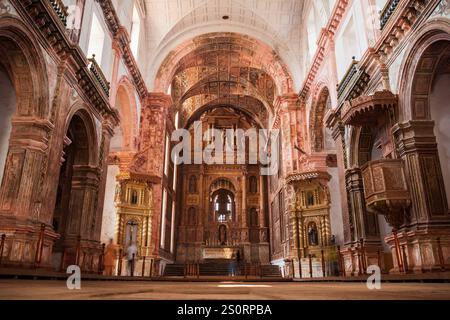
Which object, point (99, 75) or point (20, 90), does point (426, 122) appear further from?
point (99, 75)

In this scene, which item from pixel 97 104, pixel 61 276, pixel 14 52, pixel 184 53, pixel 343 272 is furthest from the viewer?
pixel 184 53

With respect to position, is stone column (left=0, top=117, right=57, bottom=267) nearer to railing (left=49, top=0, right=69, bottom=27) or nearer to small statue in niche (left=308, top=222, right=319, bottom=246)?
railing (left=49, top=0, right=69, bottom=27)

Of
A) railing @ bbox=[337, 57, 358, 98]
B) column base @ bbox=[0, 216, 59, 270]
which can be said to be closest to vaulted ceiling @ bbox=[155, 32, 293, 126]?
railing @ bbox=[337, 57, 358, 98]

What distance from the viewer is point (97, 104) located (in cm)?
1095

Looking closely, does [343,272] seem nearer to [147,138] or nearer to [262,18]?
[147,138]

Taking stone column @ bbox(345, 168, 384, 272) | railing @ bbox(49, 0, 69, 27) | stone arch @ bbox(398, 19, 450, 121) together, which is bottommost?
stone column @ bbox(345, 168, 384, 272)

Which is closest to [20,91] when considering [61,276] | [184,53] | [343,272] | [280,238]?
[61,276]

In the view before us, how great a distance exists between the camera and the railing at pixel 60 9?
314 inches

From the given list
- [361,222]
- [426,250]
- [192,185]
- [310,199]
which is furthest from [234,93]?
[426,250]

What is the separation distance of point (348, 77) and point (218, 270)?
13.6 m

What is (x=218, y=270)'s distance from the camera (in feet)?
65.5

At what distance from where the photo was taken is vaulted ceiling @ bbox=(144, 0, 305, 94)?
55.0ft

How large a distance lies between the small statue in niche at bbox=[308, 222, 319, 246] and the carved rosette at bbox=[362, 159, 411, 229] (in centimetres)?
799

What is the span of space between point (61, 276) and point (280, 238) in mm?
14950
